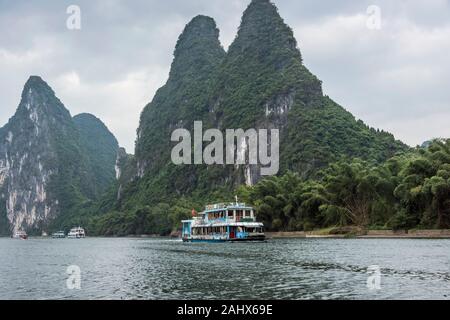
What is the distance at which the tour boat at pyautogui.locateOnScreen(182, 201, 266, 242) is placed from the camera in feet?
250

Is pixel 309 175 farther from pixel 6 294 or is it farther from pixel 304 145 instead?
pixel 6 294

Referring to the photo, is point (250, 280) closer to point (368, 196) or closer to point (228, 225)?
point (228, 225)

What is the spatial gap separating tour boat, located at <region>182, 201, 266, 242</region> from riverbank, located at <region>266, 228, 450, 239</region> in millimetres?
12572

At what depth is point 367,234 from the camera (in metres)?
79.9

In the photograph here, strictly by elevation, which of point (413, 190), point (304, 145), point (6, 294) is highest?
point (304, 145)

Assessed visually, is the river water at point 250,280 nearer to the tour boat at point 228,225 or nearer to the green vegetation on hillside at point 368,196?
the green vegetation on hillside at point 368,196

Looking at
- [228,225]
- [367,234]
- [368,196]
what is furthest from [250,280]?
[368,196]

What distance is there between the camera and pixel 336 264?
35.4 m

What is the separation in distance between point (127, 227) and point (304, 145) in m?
64.8

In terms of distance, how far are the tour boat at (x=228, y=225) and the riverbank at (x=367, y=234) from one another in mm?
12572

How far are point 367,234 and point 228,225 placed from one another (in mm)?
20905
